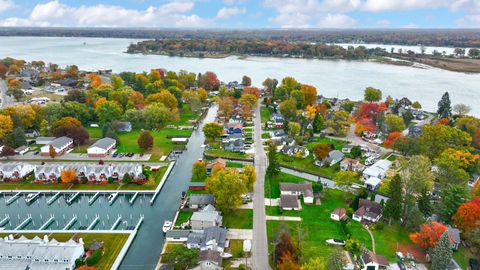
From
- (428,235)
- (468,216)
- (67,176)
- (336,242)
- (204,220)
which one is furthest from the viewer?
(67,176)

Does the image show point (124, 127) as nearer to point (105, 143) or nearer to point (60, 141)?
point (105, 143)

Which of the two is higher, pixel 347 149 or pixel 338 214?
pixel 347 149

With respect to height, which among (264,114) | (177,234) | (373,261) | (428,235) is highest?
(264,114)

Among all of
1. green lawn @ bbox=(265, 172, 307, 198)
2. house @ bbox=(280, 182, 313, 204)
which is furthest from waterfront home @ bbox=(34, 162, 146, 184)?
house @ bbox=(280, 182, 313, 204)

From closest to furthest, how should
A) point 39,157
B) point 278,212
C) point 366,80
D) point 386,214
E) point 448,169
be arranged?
point 386,214
point 278,212
point 448,169
point 39,157
point 366,80

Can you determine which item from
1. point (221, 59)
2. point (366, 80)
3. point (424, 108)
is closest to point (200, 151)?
point (424, 108)

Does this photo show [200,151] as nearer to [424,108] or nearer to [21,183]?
[21,183]

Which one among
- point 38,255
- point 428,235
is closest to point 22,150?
point 38,255
